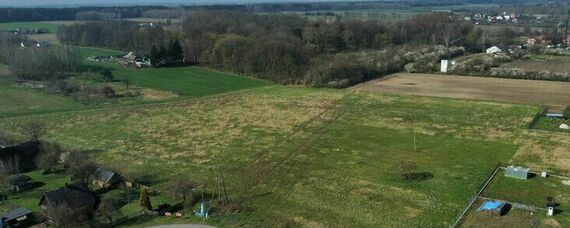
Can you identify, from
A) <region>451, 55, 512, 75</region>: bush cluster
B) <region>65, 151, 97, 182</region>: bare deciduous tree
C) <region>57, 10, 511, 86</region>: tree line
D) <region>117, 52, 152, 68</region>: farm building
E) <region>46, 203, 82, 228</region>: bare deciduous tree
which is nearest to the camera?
<region>46, 203, 82, 228</region>: bare deciduous tree

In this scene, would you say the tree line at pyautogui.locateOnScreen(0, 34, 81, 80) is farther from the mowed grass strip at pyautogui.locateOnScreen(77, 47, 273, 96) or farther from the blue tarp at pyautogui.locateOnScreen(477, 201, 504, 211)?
the blue tarp at pyautogui.locateOnScreen(477, 201, 504, 211)

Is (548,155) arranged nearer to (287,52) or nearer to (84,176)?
(84,176)

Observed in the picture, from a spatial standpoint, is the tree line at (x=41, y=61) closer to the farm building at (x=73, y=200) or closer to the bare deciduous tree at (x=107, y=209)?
the farm building at (x=73, y=200)

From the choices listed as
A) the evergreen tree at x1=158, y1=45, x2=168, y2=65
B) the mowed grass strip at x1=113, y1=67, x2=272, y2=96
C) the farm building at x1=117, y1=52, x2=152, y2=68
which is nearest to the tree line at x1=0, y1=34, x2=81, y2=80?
the mowed grass strip at x1=113, y1=67, x2=272, y2=96

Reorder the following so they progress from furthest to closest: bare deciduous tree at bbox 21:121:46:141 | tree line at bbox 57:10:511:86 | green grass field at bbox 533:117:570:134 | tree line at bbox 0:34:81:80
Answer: tree line at bbox 57:10:511:86 < tree line at bbox 0:34:81:80 < green grass field at bbox 533:117:570:134 < bare deciduous tree at bbox 21:121:46:141

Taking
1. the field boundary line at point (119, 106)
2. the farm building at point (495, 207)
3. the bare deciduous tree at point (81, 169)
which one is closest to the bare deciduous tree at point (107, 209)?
the bare deciduous tree at point (81, 169)

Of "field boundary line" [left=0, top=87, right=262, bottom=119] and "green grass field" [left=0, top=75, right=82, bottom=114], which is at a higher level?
"green grass field" [left=0, top=75, right=82, bottom=114]
